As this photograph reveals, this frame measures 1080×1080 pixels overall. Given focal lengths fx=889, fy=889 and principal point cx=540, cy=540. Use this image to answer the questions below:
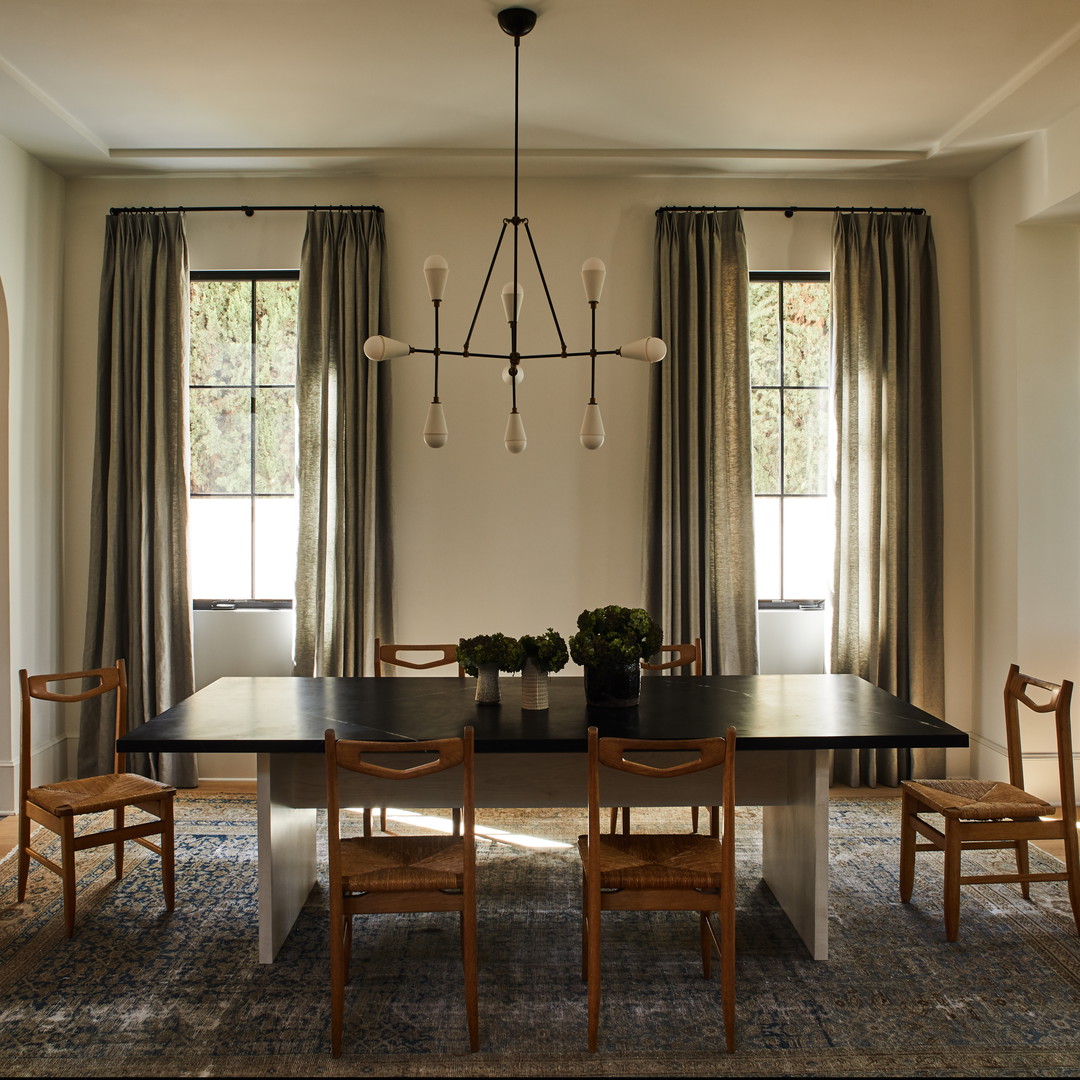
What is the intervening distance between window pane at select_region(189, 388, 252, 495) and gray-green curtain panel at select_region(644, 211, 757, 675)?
2.18m

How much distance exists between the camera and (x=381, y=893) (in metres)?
2.41

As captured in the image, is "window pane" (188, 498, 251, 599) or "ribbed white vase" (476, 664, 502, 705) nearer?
"ribbed white vase" (476, 664, 502, 705)

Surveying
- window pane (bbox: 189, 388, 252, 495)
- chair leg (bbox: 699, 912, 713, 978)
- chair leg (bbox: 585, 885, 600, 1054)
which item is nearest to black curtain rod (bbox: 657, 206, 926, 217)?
window pane (bbox: 189, 388, 252, 495)

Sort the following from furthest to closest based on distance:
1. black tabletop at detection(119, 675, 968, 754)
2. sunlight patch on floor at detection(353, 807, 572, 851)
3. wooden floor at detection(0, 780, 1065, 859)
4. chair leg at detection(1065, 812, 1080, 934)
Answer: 1. wooden floor at detection(0, 780, 1065, 859)
2. sunlight patch on floor at detection(353, 807, 572, 851)
3. chair leg at detection(1065, 812, 1080, 934)
4. black tabletop at detection(119, 675, 968, 754)

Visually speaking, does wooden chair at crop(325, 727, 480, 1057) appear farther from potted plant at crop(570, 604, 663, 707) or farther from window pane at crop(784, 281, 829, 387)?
window pane at crop(784, 281, 829, 387)

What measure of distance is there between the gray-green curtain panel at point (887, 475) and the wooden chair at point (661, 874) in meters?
2.39

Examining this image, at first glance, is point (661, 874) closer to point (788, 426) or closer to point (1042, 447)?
point (788, 426)

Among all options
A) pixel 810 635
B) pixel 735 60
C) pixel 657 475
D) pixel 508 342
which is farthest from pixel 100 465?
pixel 810 635

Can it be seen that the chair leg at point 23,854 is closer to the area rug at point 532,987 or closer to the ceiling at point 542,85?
the area rug at point 532,987

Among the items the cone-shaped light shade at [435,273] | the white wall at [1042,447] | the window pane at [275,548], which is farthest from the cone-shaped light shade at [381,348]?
the white wall at [1042,447]

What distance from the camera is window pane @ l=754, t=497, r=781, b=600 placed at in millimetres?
4867

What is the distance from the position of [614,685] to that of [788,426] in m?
2.36

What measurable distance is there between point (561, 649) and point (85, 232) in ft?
11.8

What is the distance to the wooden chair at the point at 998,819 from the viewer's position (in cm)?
296
